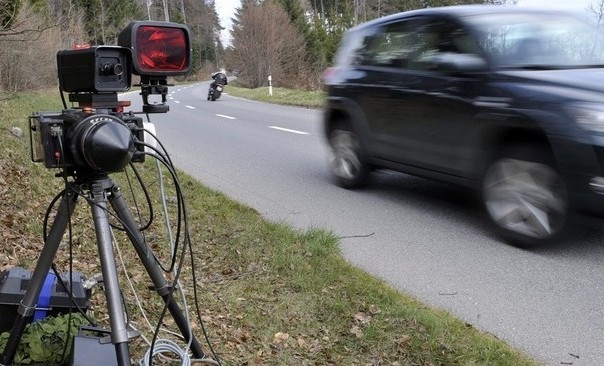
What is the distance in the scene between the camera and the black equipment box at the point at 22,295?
2744 millimetres

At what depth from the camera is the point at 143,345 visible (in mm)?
3092

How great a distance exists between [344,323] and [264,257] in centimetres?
116

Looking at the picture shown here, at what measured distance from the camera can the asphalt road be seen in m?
3.59

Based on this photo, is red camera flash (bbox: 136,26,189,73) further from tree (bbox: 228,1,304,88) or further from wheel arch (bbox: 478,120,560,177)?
tree (bbox: 228,1,304,88)

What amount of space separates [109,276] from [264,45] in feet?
146

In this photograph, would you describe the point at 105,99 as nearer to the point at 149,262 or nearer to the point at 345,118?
the point at 149,262

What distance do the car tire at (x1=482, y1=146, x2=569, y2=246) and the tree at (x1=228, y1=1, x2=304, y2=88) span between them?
39.2 metres

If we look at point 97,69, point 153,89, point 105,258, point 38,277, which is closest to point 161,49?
point 153,89

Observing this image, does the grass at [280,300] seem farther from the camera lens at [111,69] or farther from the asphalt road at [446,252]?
the camera lens at [111,69]

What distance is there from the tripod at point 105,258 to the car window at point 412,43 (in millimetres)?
3712

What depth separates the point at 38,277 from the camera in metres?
2.43

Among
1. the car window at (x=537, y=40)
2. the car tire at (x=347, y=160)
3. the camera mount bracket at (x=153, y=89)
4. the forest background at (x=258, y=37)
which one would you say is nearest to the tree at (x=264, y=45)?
the forest background at (x=258, y=37)

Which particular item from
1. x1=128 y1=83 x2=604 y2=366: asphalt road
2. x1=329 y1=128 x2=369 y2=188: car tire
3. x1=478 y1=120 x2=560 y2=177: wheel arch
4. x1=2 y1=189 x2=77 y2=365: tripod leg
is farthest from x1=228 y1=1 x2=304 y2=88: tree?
x1=2 y1=189 x2=77 y2=365: tripod leg

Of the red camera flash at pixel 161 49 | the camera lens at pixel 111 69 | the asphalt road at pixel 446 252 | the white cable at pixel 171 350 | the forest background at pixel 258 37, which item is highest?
the forest background at pixel 258 37
